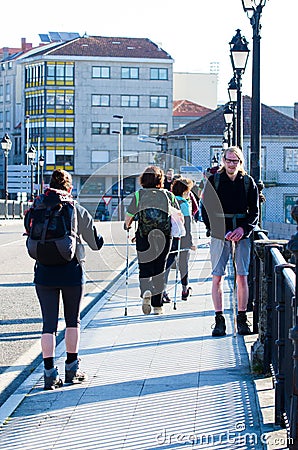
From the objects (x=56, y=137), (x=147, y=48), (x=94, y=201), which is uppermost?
(x=147, y=48)

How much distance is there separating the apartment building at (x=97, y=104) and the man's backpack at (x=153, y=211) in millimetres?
88964

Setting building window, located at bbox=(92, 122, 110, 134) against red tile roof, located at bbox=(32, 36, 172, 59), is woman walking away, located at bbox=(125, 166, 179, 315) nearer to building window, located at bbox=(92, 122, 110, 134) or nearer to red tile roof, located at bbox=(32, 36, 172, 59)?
building window, located at bbox=(92, 122, 110, 134)

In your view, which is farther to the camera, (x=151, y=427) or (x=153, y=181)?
(x=153, y=181)

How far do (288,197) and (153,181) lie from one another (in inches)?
2450

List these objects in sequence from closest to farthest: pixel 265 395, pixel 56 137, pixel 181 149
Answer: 1. pixel 265 395
2. pixel 181 149
3. pixel 56 137

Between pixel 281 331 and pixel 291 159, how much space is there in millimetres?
69338

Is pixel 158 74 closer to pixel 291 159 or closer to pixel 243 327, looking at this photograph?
pixel 291 159

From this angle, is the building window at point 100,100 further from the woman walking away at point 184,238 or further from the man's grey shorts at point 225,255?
the man's grey shorts at point 225,255

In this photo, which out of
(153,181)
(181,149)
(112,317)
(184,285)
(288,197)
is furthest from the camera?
(181,149)

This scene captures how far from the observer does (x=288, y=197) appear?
2827 inches

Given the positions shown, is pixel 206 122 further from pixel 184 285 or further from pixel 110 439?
pixel 110 439

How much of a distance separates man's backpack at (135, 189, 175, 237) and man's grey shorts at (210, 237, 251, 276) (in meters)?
1.38

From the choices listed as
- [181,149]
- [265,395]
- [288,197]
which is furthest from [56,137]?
[265,395]

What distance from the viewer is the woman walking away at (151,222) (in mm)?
10578
